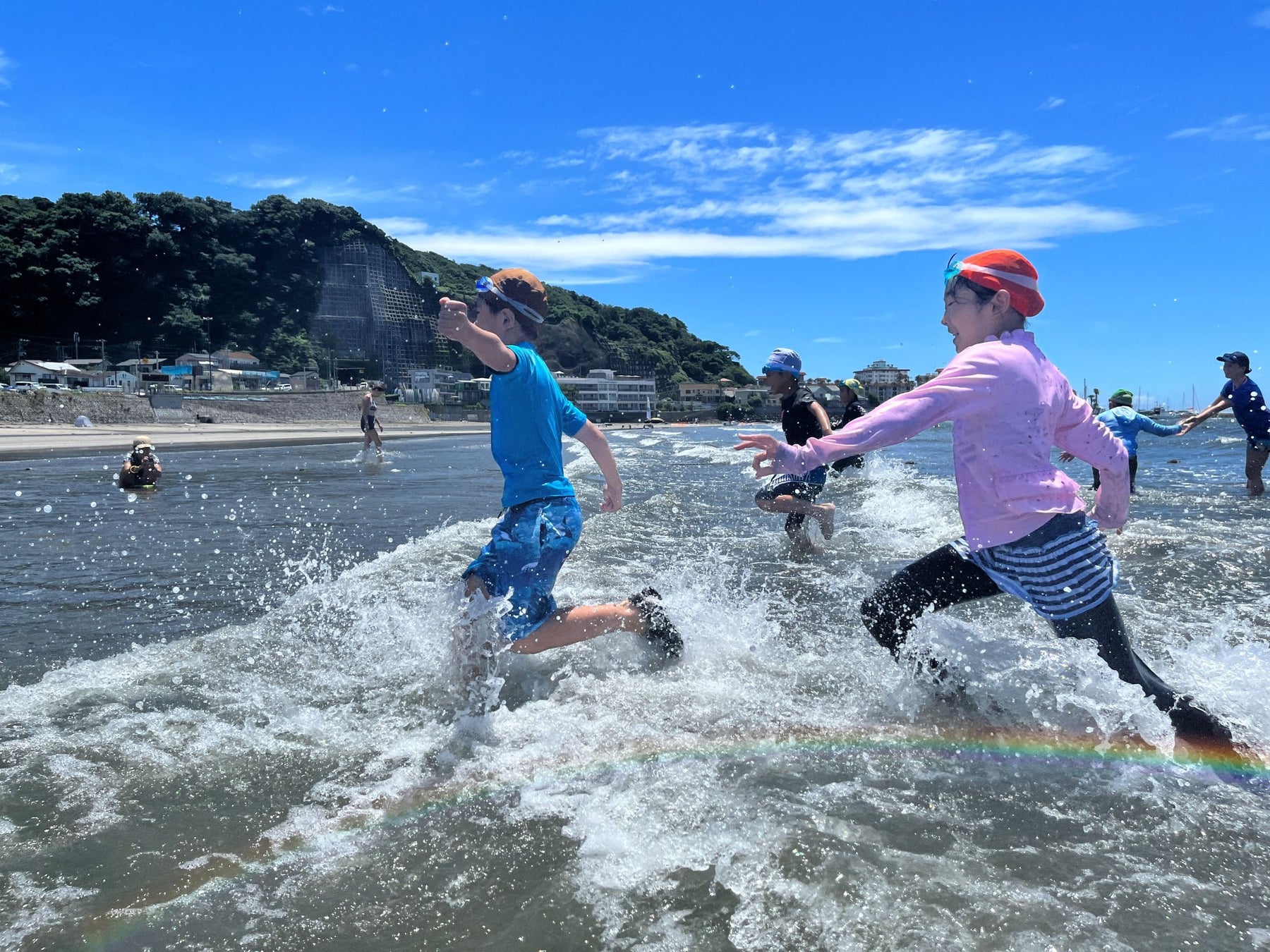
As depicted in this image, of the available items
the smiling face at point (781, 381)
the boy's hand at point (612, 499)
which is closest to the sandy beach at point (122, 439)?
the smiling face at point (781, 381)

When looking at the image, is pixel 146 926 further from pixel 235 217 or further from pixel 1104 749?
pixel 235 217

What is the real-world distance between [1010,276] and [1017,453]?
25.1 inches

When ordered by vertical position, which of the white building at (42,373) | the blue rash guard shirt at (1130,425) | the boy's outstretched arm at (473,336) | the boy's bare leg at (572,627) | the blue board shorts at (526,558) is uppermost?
the white building at (42,373)

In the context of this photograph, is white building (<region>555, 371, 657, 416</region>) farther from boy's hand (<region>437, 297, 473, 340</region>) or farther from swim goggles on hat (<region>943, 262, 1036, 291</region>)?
swim goggles on hat (<region>943, 262, 1036, 291</region>)

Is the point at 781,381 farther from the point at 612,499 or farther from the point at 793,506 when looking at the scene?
the point at 612,499

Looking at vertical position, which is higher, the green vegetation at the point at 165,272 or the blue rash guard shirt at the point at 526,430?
the green vegetation at the point at 165,272

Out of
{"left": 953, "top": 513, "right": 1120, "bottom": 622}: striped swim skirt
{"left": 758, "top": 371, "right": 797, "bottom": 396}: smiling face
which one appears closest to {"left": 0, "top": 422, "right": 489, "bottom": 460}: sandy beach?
{"left": 758, "top": 371, "right": 797, "bottom": 396}: smiling face

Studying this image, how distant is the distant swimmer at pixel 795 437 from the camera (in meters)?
7.37

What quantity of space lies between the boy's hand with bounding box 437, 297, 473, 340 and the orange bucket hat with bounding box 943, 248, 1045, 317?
5.97 ft

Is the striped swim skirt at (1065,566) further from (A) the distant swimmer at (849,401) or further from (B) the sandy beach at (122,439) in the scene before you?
(B) the sandy beach at (122,439)

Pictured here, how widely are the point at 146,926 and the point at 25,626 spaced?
12.0ft

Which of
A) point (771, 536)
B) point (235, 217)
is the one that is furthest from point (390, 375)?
point (771, 536)

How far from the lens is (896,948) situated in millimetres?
1896

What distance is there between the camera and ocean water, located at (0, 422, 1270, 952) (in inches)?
80.4
